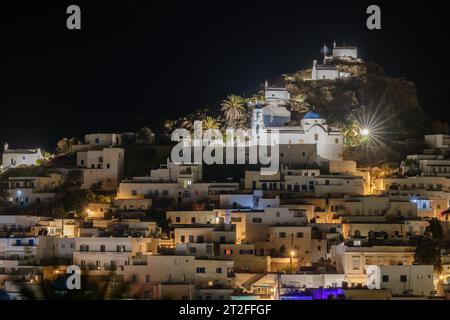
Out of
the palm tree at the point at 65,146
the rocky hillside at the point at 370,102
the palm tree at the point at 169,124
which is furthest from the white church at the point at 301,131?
the palm tree at the point at 65,146

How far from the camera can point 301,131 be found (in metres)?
52.4

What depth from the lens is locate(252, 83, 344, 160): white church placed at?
51.8 m

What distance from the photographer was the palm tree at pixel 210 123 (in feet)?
179

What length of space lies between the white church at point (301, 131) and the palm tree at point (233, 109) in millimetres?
987

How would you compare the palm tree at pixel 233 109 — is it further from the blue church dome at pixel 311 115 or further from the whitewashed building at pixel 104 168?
the whitewashed building at pixel 104 168

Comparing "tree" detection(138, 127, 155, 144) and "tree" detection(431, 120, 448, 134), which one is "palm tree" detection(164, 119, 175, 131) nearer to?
"tree" detection(138, 127, 155, 144)

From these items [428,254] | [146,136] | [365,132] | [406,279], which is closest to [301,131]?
[365,132]

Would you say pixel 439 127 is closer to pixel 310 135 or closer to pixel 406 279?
pixel 310 135

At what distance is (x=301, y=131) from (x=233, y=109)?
15.9 feet

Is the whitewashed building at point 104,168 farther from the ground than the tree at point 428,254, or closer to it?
farther from the ground

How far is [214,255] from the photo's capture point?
3941 centimetres

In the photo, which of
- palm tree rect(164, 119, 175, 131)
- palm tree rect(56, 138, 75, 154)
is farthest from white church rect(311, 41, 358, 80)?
palm tree rect(56, 138, 75, 154)

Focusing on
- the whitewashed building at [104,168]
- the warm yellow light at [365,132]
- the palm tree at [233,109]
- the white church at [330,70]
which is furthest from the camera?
the white church at [330,70]

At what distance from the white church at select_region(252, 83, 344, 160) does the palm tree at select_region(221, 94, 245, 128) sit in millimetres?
987
